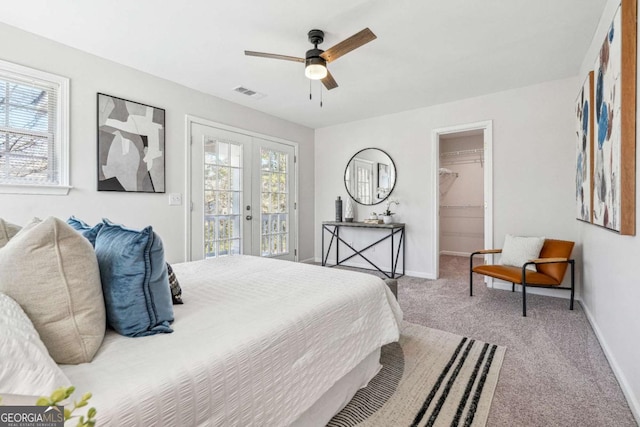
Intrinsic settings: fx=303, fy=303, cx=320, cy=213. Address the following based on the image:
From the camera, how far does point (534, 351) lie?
2217 millimetres

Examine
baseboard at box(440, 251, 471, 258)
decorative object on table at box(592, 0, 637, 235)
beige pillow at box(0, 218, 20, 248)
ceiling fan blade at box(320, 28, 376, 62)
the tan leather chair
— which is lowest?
baseboard at box(440, 251, 471, 258)

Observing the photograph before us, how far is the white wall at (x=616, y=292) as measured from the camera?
1588 mm

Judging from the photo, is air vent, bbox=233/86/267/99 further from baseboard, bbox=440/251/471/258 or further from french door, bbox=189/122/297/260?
baseboard, bbox=440/251/471/258

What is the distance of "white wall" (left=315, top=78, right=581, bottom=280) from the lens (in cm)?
346

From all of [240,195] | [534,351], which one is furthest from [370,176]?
[534,351]

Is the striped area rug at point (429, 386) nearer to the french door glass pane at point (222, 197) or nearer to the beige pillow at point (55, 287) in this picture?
the beige pillow at point (55, 287)

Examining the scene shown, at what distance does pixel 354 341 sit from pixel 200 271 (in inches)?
→ 47.5

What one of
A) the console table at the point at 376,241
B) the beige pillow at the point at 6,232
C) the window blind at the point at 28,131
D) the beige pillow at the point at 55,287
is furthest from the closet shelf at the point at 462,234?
the beige pillow at the point at 6,232

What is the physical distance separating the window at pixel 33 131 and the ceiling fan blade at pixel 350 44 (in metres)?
2.35

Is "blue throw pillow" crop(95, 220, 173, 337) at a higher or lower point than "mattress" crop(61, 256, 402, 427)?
higher

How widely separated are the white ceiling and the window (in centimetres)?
41

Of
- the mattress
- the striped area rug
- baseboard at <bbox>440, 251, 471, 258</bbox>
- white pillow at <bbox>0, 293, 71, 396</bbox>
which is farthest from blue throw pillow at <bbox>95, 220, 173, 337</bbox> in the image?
baseboard at <bbox>440, 251, 471, 258</bbox>

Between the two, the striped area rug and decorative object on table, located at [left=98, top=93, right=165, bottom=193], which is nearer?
the striped area rug

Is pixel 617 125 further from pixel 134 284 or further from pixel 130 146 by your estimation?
pixel 130 146
